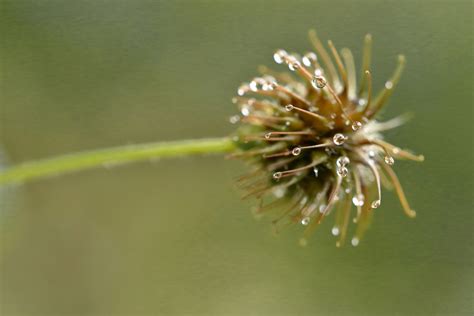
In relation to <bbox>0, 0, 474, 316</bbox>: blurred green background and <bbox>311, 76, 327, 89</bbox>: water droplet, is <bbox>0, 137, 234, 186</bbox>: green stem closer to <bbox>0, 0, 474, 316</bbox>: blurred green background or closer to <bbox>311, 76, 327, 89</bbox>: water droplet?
<bbox>311, 76, 327, 89</bbox>: water droplet

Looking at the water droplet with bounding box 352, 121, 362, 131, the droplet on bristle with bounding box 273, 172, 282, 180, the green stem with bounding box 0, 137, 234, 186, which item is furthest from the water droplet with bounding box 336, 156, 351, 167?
the green stem with bounding box 0, 137, 234, 186

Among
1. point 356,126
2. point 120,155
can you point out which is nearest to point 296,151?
point 356,126

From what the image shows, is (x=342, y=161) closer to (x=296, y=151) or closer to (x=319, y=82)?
(x=296, y=151)

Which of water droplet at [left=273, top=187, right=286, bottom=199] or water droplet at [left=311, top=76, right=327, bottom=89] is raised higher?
water droplet at [left=311, top=76, right=327, bottom=89]

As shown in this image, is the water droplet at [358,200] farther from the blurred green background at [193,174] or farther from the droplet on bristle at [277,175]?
the blurred green background at [193,174]

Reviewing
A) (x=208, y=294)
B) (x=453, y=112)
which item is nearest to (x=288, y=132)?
(x=208, y=294)

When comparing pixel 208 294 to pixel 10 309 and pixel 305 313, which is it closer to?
pixel 305 313
